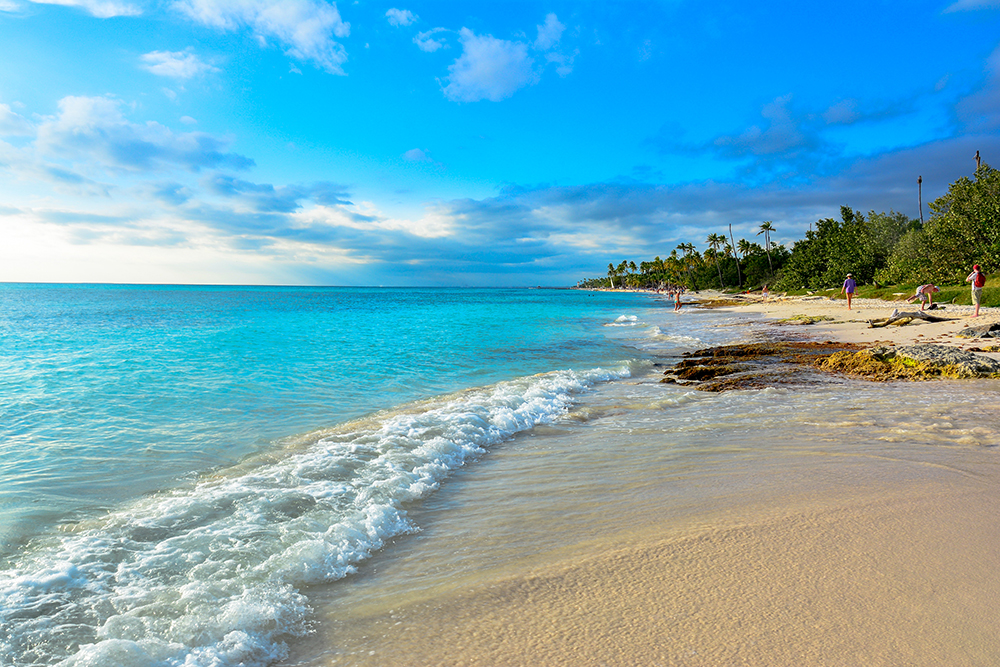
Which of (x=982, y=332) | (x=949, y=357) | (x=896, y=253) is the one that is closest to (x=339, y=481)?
(x=949, y=357)

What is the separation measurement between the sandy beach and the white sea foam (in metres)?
0.47

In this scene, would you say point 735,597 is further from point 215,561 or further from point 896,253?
point 896,253

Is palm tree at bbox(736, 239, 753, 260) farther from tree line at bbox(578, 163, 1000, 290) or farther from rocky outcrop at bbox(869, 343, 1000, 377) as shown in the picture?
rocky outcrop at bbox(869, 343, 1000, 377)

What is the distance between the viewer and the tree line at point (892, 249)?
34750 mm

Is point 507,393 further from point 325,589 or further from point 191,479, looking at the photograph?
point 325,589

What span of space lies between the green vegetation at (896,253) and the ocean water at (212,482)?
30859 millimetres

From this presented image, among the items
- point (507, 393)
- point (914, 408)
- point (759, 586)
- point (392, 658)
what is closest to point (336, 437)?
point (507, 393)

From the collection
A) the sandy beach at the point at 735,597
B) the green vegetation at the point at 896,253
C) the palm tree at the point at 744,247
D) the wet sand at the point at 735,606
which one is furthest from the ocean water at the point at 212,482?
the palm tree at the point at 744,247

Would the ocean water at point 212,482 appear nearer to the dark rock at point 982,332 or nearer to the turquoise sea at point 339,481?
the turquoise sea at point 339,481

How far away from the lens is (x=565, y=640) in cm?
269

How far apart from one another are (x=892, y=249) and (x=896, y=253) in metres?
10.1

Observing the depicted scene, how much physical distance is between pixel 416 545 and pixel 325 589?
86cm

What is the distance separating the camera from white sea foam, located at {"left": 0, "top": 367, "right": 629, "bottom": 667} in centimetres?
291

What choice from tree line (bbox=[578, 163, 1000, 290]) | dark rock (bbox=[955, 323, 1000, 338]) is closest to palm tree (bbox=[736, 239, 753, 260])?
tree line (bbox=[578, 163, 1000, 290])
